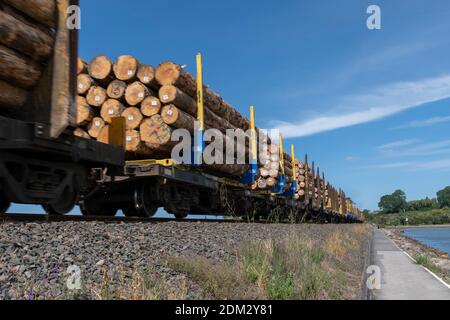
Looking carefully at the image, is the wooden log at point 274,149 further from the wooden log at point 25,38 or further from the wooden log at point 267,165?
the wooden log at point 25,38

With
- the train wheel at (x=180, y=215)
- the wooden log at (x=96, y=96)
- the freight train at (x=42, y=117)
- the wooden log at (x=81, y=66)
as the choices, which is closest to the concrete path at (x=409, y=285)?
the train wheel at (x=180, y=215)

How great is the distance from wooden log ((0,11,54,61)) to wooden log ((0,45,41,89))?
9 cm

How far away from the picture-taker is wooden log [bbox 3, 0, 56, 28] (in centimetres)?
607

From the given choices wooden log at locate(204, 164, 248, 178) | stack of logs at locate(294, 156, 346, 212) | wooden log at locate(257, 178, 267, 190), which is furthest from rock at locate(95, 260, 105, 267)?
stack of logs at locate(294, 156, 346, 212)

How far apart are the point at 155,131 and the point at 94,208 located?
2461 millimetres

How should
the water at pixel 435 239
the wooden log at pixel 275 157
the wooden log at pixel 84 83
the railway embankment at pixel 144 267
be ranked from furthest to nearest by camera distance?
the water at pixel 435 239 → the wooden log at pixel 275 157 → the wooden log at pixel 84 83 → the railway embankment at pixel 144 267

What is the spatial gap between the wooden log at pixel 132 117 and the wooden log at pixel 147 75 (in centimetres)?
64

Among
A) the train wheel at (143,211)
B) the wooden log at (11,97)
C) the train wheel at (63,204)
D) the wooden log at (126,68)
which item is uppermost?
the wooden log at (126,68)

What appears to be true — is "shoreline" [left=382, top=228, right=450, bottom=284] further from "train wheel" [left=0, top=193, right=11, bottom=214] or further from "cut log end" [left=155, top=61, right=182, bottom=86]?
"train wheel" [left=0, top=193, right=11, bottom=214]

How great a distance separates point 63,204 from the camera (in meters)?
7.17

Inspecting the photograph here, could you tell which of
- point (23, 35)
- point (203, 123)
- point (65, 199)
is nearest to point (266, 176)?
point (203, 123)

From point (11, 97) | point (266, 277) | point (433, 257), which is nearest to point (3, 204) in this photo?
point (11, 97)

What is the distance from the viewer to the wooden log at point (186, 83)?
31.4ft
